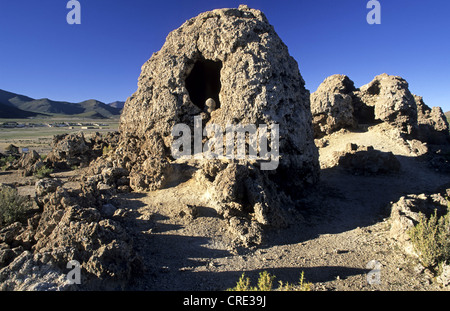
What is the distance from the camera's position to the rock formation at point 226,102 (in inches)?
300

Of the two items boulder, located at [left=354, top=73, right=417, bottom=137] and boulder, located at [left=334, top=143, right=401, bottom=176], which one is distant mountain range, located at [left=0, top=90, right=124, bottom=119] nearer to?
boulder, located at [left=354, top=73, right=417, bottom=137]

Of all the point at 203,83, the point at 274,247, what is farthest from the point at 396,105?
the point at 274,247

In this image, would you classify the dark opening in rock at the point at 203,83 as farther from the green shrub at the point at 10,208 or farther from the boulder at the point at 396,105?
the boulder at the point at 396,105

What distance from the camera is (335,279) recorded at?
180 inches

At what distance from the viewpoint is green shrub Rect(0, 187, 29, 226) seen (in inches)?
223

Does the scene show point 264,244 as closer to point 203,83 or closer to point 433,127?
point 203,83

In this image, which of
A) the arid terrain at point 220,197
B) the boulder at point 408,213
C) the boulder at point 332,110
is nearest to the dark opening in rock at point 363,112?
the boulder at point 332,110

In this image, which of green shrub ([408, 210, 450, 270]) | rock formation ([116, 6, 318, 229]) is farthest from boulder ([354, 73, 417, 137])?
green shrub ([408, 210, 450, 270])

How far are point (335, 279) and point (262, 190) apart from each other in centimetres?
239

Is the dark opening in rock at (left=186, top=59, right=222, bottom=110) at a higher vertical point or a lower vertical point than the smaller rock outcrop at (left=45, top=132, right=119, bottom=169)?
higher

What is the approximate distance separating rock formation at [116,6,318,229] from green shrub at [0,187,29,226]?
255cm

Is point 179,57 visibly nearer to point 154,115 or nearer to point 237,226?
point 154,115

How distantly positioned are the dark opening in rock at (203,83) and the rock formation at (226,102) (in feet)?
4.01

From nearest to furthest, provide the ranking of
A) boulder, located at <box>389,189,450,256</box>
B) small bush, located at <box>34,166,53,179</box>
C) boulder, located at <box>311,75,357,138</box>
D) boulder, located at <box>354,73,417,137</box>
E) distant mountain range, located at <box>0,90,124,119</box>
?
boulder, located at <box>389,189,450,256</box> < small bush, located at <box>34,166,53,179</box> < boulder, located at <box>354,73,417,137</box> < boulder, located at <box>311,75,357,138</box> < distant mountain range, located at <box>0,90,124,119</box>
